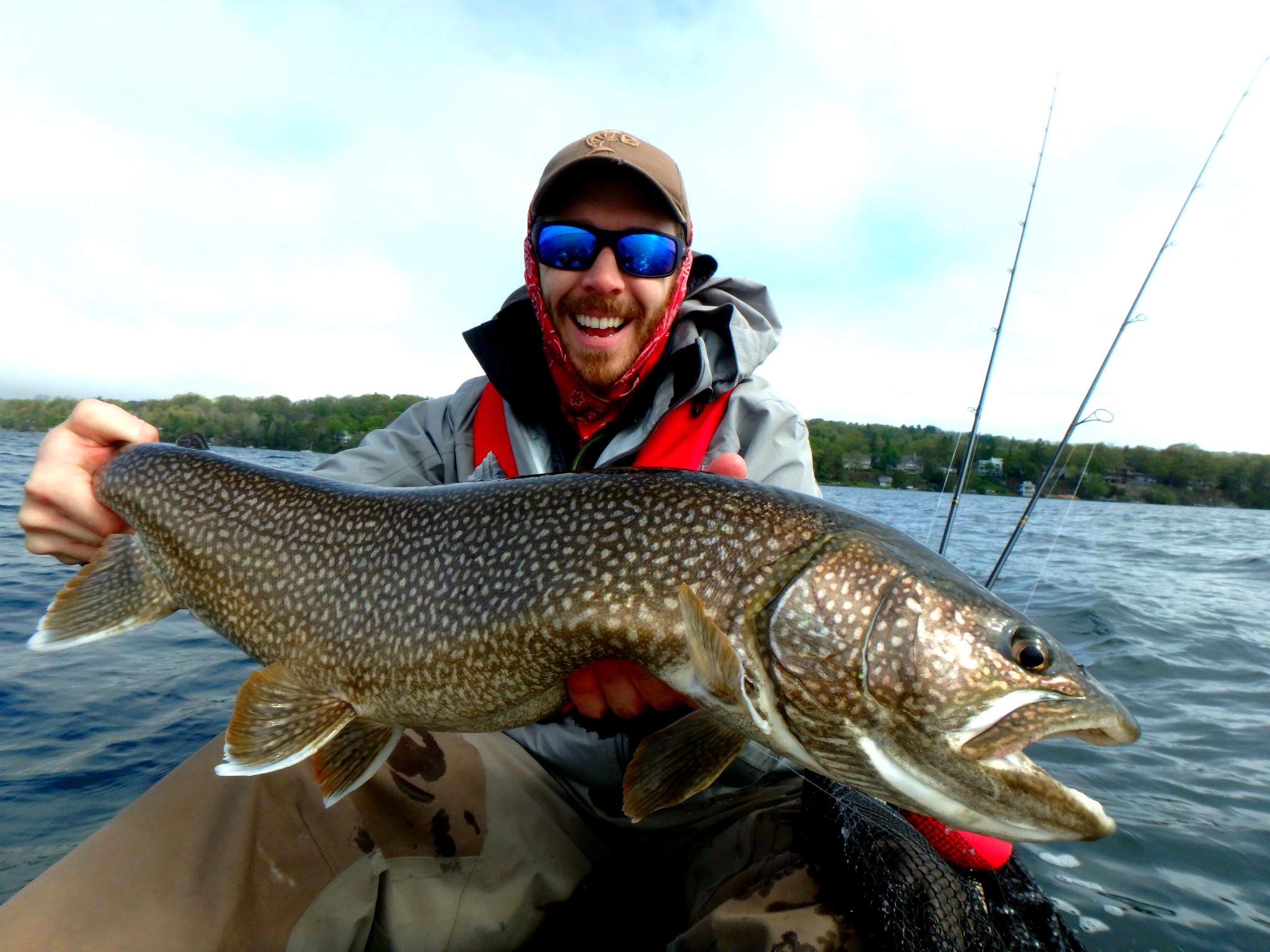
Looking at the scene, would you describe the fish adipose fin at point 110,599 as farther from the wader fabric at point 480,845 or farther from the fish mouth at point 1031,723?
the fish mouth at point 1031,723

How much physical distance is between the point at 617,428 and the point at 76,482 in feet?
7.73

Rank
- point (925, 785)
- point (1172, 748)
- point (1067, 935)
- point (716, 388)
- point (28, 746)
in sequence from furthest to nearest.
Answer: point (1172, 748)
point (28, 746)
point (716, 388)
point (1067, 935)
point (925, 785)

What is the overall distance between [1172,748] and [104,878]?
670 centimetres

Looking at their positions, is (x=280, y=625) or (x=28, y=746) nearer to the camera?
(x=280, y=625)

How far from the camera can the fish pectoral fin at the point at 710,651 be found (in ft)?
6.28

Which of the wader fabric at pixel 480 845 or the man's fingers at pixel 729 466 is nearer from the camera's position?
the wader fabric at pixel 480 845

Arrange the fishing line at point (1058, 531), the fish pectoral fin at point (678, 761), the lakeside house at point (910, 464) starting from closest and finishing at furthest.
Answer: the fish pectoral fin at point (678, 761) < the fishing line at point (1058, 531) < the lakeside house at point (910, 464)

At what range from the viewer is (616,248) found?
3506mm

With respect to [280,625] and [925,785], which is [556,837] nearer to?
[280,625]

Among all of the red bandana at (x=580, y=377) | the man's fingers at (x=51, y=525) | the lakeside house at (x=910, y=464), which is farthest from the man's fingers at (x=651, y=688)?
the lakeside house at (x=910, y=464)

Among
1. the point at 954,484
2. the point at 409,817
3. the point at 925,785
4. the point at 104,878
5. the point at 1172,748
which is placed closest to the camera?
the point at 925,785

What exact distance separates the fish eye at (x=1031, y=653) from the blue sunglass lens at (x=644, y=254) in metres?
2.40

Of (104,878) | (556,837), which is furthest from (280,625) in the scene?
(556,837)

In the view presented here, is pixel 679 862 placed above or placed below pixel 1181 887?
above
